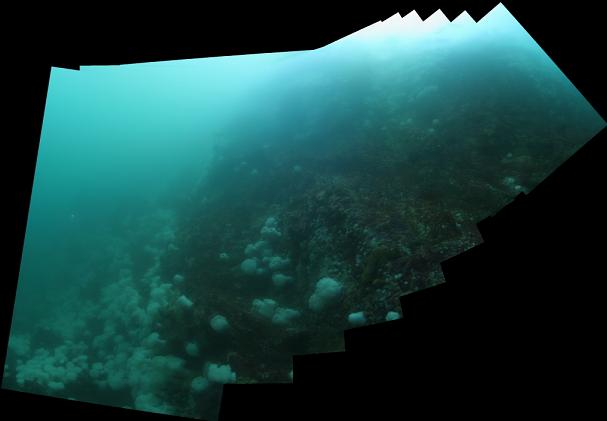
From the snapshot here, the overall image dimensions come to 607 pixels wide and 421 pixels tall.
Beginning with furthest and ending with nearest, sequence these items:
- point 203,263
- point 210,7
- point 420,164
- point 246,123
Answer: point 246,123, point 203,263, point 420,164, point 210,7

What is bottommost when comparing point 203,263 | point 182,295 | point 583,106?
point 182,295

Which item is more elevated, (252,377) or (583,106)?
(583,106)

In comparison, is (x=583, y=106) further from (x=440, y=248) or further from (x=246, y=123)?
(x=246, y=123)

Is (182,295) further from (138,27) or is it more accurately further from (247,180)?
(138,27)

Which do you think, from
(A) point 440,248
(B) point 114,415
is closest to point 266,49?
(B) point 114,415

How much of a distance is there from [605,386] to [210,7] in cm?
351

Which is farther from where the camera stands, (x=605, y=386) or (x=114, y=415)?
(x=114, y=415)

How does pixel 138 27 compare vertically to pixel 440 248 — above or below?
below

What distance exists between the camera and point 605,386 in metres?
1.22

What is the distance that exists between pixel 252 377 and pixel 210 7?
20414 millimetres

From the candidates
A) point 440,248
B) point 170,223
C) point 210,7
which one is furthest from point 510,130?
point 170,223

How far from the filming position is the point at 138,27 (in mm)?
2869

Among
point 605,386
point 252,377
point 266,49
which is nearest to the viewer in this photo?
point 605,386

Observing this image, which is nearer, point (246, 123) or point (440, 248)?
point (440, 248)
